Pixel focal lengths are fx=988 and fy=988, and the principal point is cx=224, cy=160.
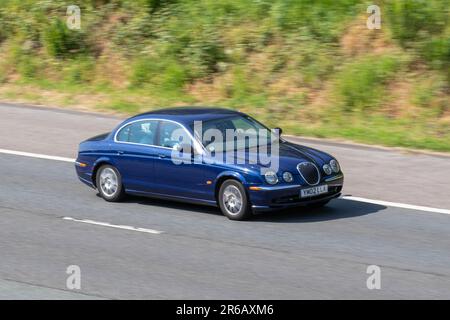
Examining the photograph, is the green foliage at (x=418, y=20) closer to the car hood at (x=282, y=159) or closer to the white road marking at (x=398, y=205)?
the white road marking at (x=398, y=205)

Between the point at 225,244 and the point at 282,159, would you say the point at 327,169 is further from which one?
the point at 225,244

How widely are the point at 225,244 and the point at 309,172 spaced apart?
1.84 m

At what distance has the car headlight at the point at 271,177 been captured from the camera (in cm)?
1361

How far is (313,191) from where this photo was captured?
45.6 ft

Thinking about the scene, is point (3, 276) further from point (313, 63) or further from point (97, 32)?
point (97, 32)

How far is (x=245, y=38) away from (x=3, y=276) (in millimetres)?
13595

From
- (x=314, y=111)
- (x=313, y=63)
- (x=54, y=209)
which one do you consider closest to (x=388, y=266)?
(x=54, y=209)

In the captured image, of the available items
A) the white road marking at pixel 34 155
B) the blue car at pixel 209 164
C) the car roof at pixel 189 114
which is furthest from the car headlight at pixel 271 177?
the white road marking at pixel 34 155

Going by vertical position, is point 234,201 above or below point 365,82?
below

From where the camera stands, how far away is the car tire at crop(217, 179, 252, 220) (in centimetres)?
1382

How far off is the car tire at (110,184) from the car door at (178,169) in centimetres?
87

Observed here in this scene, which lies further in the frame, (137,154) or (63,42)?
(63,42)

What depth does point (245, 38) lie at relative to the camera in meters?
24.2

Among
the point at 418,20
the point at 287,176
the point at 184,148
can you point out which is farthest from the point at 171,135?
the point at 418,20
